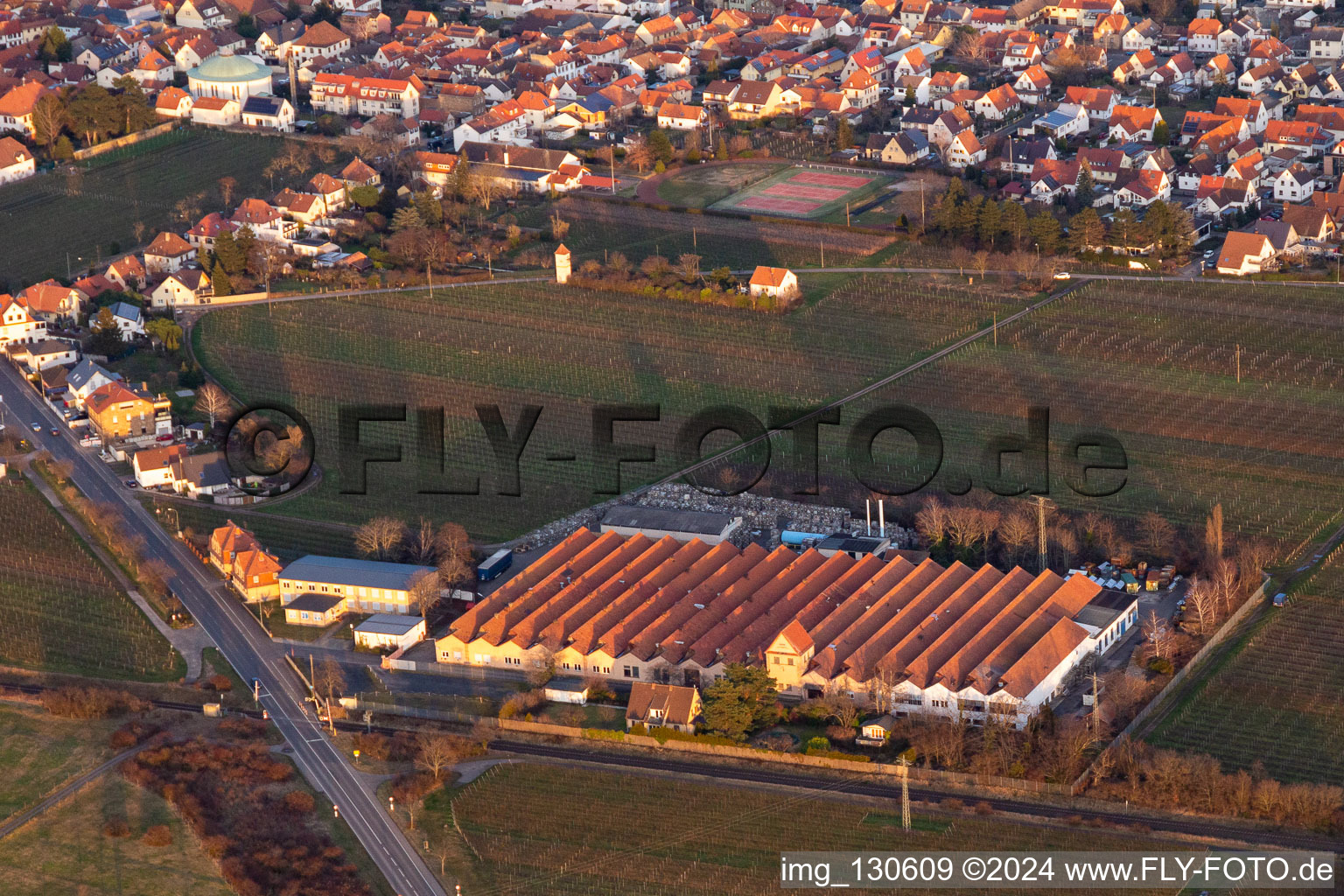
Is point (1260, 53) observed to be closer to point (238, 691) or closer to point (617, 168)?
point (617, 168)

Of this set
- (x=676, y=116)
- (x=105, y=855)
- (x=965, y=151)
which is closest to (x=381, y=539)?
(x=105, y=855)

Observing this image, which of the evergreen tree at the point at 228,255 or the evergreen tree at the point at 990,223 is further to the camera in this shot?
the evergreen tree at the point at 228,255

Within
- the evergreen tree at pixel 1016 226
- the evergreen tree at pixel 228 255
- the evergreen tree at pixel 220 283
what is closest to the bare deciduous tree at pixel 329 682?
the evergreen tree at pixel 220 283

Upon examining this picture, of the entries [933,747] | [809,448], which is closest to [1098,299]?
[809,448]

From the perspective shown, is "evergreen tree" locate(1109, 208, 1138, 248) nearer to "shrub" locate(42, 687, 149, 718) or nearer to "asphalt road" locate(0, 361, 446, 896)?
"asphalt road" locate(0, 361, 446, 896)

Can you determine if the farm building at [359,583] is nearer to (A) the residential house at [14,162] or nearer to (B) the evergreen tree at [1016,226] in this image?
(B) the evergreen tree at [1016,226]

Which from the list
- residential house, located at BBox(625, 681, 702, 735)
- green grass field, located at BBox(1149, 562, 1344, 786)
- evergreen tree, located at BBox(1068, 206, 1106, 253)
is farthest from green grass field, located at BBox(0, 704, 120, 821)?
evergreen tree, located at BBox(1068, 206, 1106, 253)
